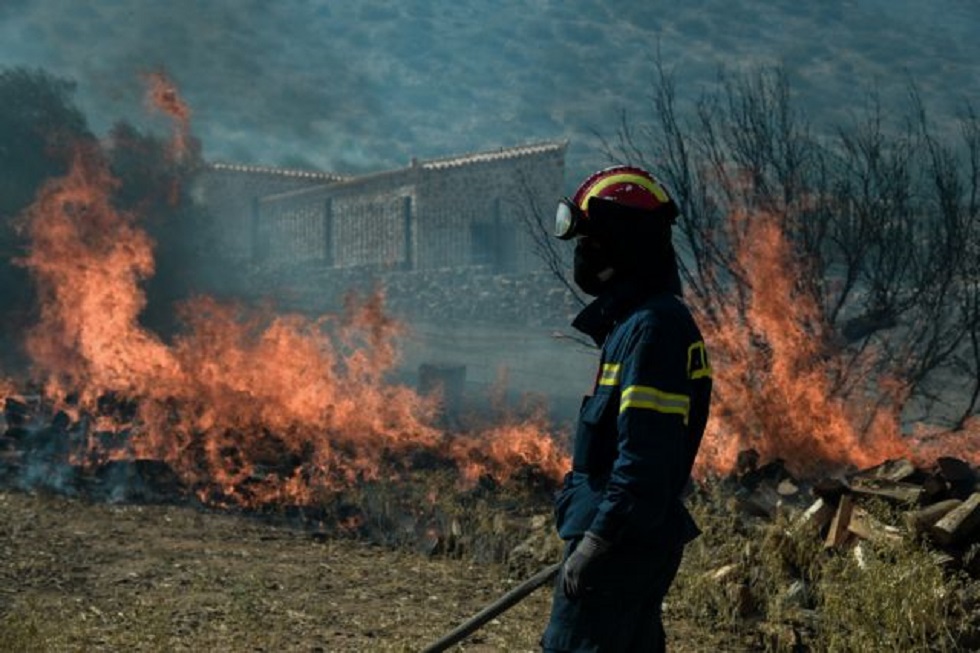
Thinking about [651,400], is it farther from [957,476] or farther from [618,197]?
[957,476]

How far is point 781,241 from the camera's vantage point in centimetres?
1246

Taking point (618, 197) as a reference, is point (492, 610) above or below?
below

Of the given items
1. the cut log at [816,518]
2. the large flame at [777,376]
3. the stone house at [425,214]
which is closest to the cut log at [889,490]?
the cut log at [816,518]

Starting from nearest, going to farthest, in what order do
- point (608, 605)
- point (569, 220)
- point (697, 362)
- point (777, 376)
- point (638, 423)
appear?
point (638, 423), point (608, 605), point (697, 362), point (569, 220), point (777, 376)

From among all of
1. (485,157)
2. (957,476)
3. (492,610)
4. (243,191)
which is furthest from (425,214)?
(492,610)

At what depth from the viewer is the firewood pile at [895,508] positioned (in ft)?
22.5

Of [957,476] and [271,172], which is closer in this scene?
[957,476]

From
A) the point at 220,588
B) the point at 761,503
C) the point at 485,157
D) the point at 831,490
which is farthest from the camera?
the point at 485,157

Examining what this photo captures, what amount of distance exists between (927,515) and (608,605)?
4592mm

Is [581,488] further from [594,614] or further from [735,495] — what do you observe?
[735,495]

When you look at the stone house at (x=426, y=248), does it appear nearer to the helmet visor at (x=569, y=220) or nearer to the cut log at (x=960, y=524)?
the cut log at (x=960, y=524)

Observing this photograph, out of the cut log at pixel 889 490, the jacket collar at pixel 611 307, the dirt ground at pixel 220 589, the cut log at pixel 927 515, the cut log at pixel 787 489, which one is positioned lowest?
the dirt ground at pixel 220 589

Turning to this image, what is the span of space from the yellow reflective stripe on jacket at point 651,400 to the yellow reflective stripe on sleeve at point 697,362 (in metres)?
0.16

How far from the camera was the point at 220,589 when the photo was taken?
7.64 metres
